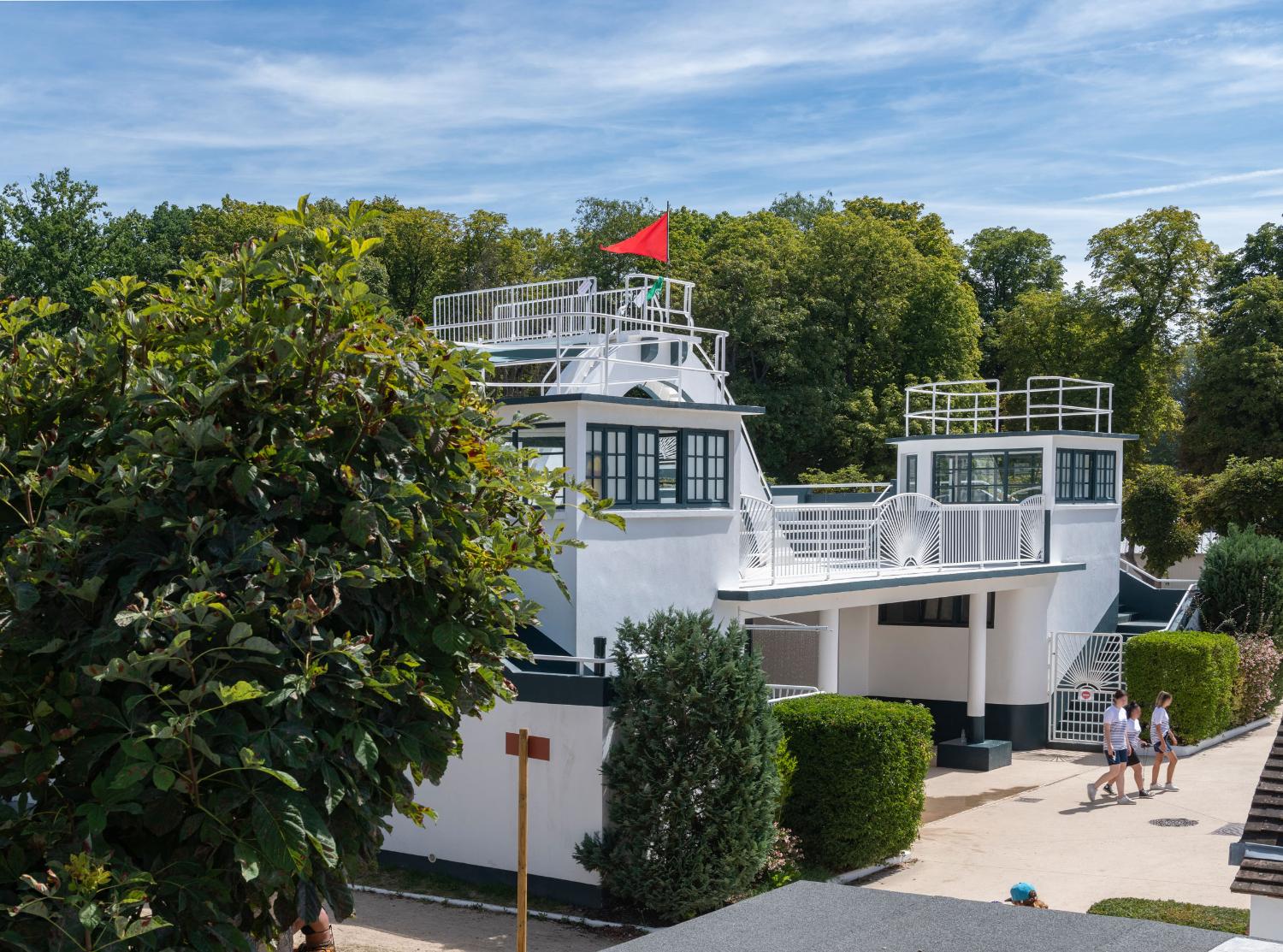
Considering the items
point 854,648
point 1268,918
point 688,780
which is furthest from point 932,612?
point 1268,918

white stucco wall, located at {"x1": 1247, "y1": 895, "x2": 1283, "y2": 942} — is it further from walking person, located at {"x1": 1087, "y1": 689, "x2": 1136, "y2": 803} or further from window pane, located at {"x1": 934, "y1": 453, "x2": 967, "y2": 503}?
window pane, located at {"x1": 934, "y1": 453, "x2": 967, "y2": 503}

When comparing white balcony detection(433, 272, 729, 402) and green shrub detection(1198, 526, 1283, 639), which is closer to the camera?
white balcony detection(433, 272, 729, 402)

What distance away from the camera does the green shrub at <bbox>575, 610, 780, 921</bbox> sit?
14312 mm

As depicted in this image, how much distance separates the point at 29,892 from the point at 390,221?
4985 centimetres

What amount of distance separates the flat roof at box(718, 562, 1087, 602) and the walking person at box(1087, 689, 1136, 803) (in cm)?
333

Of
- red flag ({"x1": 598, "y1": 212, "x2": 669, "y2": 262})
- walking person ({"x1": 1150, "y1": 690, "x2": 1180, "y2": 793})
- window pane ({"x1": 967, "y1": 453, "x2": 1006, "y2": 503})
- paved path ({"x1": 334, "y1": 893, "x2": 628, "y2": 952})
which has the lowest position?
paved path ({"x1": 334, "y1": 893, "x2": 628, "y2": 952})

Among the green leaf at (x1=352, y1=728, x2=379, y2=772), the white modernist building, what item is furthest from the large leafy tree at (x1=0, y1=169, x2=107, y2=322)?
the green leaf at (x1=352, y1=728, x2=379, y2=772)

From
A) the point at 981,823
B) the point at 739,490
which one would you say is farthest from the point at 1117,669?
the point at 739,490

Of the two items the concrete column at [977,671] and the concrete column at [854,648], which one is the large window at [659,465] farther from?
the concrete column at [854,648]

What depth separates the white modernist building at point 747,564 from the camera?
51.5 feet

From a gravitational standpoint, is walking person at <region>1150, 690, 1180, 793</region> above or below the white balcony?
below

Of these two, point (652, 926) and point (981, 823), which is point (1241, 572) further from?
point (652, 926)

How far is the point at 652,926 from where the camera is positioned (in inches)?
568

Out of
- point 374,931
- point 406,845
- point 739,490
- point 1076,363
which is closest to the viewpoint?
point 374,931
